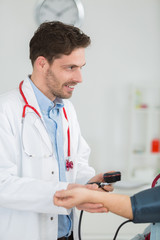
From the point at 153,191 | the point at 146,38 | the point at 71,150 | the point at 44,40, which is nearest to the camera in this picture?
the point at 153,191

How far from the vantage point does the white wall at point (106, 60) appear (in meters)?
3.37

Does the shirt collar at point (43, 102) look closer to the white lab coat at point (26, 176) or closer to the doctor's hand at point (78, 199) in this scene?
the white lab coat at point (26, 176)

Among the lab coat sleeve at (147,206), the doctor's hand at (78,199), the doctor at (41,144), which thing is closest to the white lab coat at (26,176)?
the doctor at (41,144)

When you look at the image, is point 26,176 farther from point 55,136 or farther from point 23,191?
point 55,136

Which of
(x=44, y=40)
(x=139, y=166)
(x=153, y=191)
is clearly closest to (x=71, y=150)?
(x=44, y=40)

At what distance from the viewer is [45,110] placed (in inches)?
57.1

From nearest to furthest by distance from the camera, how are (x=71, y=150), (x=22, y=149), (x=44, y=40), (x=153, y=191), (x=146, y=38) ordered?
(x=153, y=191) < (x=22, y=149) < (x=44, y=40) < (x=71, y=150) < (x=146, y=38)

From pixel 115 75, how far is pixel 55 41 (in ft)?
7.58

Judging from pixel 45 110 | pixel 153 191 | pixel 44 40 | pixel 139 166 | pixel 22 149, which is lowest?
pixel 139 166

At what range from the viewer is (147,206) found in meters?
0.87

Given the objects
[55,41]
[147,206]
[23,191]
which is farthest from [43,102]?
[147,206]

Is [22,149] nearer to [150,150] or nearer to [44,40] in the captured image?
[44,40]

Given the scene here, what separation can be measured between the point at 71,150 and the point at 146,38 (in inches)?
100

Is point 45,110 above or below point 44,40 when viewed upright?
below
